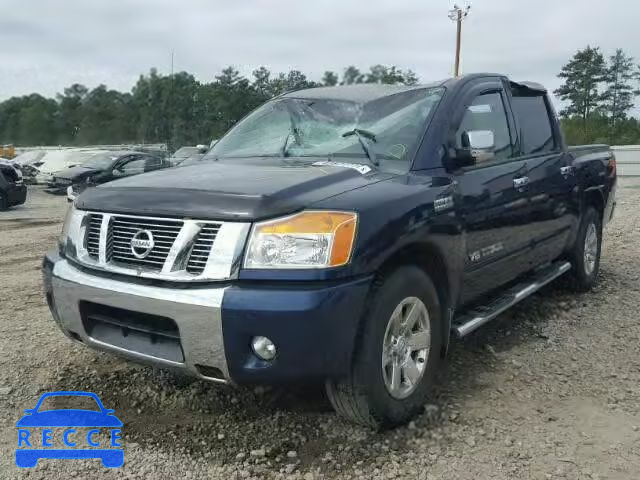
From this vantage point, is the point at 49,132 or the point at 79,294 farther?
the point at 49,132

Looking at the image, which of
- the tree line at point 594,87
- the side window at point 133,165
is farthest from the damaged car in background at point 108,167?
the tree line at point 594,87

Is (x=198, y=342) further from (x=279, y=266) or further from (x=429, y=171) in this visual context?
(x=429, y=171)

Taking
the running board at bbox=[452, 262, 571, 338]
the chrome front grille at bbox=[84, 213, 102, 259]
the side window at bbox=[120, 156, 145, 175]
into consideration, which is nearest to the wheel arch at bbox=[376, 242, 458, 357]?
the running board at bbox=[452, 262, 571, 338]

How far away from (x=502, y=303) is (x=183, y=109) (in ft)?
138

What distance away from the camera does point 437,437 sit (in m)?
3.02

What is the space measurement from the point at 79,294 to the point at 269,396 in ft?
3.81

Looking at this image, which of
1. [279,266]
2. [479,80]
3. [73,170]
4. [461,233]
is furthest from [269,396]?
[73,170]

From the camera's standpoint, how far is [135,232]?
2.87 m

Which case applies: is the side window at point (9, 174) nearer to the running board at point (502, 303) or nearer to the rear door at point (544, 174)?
the rear door at point (544, 174)

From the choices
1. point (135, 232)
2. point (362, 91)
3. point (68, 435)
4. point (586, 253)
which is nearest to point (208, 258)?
point (135, 232)

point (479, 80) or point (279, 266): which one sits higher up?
point (479, 80)

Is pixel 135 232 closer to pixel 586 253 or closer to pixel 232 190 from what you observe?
pixel 232 190

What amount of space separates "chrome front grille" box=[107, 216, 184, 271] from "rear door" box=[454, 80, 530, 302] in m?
1.57

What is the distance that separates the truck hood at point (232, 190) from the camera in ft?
8.74
